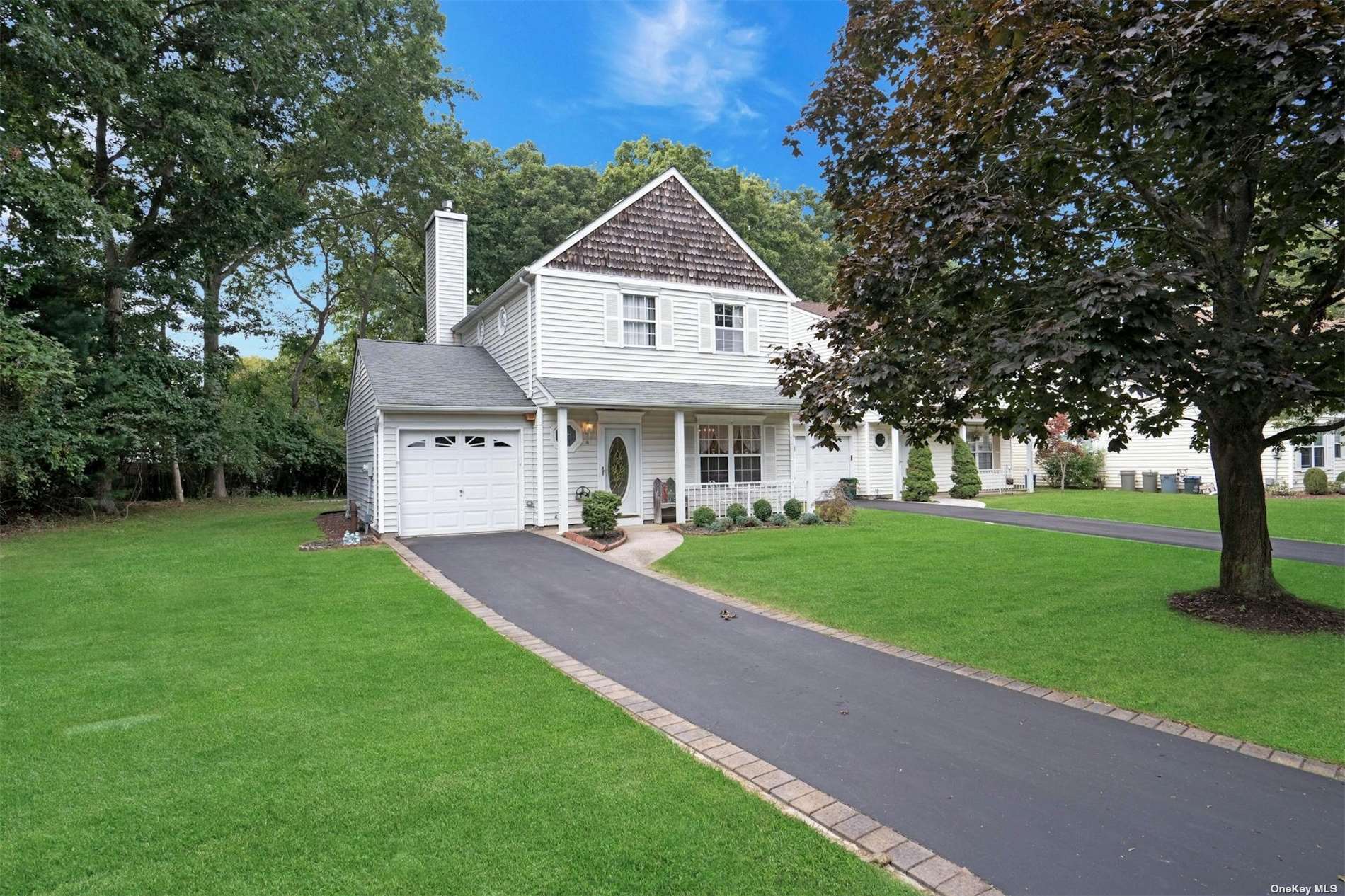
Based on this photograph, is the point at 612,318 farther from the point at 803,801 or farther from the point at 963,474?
the point at 963,474

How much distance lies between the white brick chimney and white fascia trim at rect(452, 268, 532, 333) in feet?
1.08

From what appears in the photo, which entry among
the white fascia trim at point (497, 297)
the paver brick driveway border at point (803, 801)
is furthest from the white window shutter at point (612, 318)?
the paver brick driveway border at point (803, 801)

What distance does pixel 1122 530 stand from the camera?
14305 millimetres

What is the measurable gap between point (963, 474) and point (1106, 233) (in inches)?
659

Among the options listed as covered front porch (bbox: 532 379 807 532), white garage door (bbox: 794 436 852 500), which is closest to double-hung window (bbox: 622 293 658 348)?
covered front porch (bbox: 532 379 807 532)

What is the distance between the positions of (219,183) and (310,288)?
14.2 m

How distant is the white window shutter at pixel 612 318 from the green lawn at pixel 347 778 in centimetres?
942

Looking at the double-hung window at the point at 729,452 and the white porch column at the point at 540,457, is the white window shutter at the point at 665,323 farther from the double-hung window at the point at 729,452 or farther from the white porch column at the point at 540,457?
the white porch column at the point at 540,457

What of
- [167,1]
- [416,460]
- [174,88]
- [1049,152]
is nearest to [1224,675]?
[1049,152]

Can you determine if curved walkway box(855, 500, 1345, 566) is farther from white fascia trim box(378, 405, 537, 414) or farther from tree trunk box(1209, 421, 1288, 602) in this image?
white fascia trim box(378, 405, 537, 414)

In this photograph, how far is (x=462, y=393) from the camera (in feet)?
47.0

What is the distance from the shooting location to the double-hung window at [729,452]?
16.4 metres

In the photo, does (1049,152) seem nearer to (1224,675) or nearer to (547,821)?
(1224,675)

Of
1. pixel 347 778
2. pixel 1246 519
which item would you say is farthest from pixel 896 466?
pixel 347 778
